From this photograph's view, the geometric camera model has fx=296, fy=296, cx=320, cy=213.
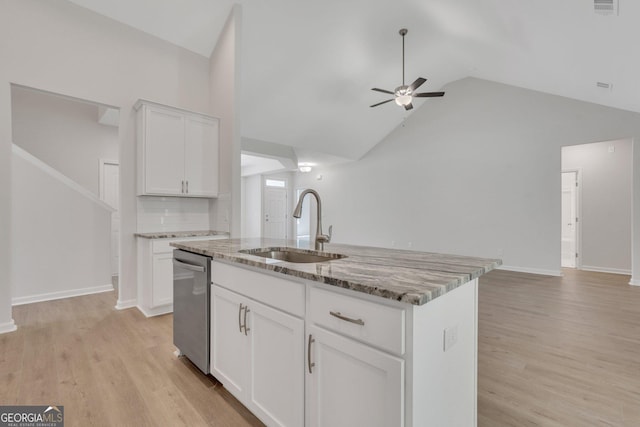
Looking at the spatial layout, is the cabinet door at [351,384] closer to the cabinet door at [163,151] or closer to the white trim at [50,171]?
the cabinet door at [163,151]

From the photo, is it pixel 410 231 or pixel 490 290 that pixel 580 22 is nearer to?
pixel 490 290

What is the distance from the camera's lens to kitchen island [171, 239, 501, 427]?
3.11 ft

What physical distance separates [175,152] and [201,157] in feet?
1.02

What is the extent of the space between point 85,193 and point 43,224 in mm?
596

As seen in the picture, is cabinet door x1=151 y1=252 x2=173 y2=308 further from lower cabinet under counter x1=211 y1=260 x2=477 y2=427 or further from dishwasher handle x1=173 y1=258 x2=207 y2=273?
lower cabinet under counter x1=211 y1=260 x2=477 y2=427

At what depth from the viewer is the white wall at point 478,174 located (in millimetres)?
5234

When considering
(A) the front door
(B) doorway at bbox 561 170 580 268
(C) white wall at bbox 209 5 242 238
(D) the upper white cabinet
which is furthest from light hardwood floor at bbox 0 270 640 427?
(A) the front door

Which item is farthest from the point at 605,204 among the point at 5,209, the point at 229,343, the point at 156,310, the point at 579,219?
the point at 5,209

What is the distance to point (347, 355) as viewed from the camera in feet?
3.55

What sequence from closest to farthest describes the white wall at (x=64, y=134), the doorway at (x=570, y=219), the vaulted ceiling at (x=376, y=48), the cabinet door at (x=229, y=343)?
the cabinet door at (x=229, y=343)
the vaulted ceiling at (x=376, y=48)
the white wall at (x=64, y=134)
the doorway at (x=570, y=219)

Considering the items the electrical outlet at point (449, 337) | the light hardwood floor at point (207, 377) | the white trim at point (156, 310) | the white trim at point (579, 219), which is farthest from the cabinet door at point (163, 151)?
the white trim at point (579, 219)

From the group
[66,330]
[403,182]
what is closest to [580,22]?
[403,182]

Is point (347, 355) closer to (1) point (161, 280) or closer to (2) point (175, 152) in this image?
(1) point (161, 280)

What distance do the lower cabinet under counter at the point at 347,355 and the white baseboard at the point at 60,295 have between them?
365cm
